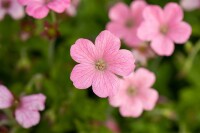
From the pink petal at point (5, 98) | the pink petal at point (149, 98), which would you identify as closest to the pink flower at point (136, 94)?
the pink petal at point (149, 98)

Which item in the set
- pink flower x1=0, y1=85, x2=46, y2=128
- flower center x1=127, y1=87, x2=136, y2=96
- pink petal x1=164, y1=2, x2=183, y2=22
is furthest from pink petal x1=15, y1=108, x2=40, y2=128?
pink petal x1=164, y1=2, x2=183, y2=22

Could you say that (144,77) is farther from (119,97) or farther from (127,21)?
(127,21)

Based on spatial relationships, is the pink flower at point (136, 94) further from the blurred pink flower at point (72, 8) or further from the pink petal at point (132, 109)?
the blurred pink flower at point (72, 8)

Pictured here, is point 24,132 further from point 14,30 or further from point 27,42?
point 14,30

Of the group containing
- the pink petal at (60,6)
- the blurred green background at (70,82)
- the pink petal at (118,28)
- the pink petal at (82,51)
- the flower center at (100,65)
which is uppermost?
the pink petal at (60,6)

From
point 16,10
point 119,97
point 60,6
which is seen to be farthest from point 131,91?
point 16,10

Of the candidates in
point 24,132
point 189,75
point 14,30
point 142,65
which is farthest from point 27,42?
point 189,75

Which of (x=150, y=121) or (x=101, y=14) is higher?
(x=101, y=14)
